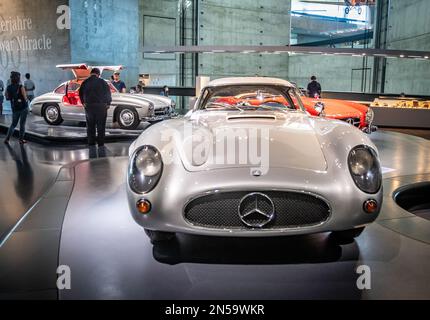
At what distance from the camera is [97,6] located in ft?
44.8

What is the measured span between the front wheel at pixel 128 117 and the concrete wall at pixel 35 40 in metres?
5.64

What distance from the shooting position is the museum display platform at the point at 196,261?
217 centimetres

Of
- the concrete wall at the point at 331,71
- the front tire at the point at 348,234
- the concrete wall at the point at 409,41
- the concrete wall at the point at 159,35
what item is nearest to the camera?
the front tire at the point at 348,234

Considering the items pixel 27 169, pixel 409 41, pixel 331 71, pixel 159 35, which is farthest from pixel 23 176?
pixel 331 71

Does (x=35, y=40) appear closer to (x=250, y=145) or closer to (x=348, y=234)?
(x=250, y=145)

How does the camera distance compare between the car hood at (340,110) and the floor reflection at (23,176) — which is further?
the car hood at (340,110)

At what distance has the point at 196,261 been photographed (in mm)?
2521

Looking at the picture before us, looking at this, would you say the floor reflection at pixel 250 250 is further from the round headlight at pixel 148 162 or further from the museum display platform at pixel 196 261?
the round headlight at pixel 148 162

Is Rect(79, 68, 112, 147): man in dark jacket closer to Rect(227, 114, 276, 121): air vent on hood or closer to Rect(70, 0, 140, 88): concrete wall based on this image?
Rect(227, 114, 276, 121): air vent on hood

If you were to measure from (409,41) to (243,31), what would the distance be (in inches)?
377

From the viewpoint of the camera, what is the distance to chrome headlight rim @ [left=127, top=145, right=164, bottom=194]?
2.41 meters

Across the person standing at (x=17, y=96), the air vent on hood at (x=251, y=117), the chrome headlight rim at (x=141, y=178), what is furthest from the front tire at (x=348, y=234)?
the person standing at (x=17, y=96)

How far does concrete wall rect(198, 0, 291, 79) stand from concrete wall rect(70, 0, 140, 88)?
28.6ft
